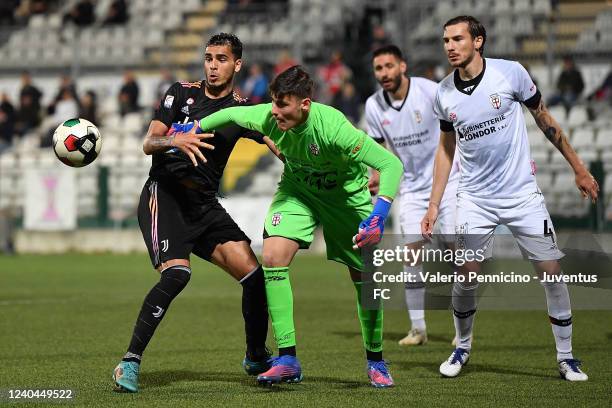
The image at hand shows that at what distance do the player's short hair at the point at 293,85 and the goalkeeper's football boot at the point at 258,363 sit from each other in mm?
1884

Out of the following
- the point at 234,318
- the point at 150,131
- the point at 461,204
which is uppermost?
the point at 150,131

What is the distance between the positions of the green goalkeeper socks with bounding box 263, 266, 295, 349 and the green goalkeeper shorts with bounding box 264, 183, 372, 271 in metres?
0.25

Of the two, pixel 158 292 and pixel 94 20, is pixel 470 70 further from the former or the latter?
pixel 94 20

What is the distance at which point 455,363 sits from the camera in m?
7.66

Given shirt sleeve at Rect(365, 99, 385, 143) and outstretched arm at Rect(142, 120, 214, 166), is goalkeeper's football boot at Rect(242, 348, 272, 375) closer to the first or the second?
outstretched arm at Rect(142, 120, 214, 166)

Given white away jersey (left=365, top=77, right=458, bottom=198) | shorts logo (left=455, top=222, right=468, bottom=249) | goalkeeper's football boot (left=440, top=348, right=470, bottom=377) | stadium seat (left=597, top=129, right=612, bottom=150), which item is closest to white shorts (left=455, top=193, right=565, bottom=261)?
shorts logo (left=455, top=222, right=468, bottom=249)

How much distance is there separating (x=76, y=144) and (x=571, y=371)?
3.68 m

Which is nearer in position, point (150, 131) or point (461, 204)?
point (150, 131)

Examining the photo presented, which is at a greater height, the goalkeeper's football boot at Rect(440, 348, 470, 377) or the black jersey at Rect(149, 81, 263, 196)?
the black jersey at Rect(149, 81, 263, 196)

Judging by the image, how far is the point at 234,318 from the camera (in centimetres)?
1154

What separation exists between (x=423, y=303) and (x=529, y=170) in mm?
2726

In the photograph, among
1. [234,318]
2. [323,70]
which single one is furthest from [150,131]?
[323,70]

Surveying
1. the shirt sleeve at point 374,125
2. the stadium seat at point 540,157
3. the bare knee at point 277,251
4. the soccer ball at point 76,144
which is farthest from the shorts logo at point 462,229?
the stadium seat at point 540,157

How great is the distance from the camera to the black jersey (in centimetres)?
733
